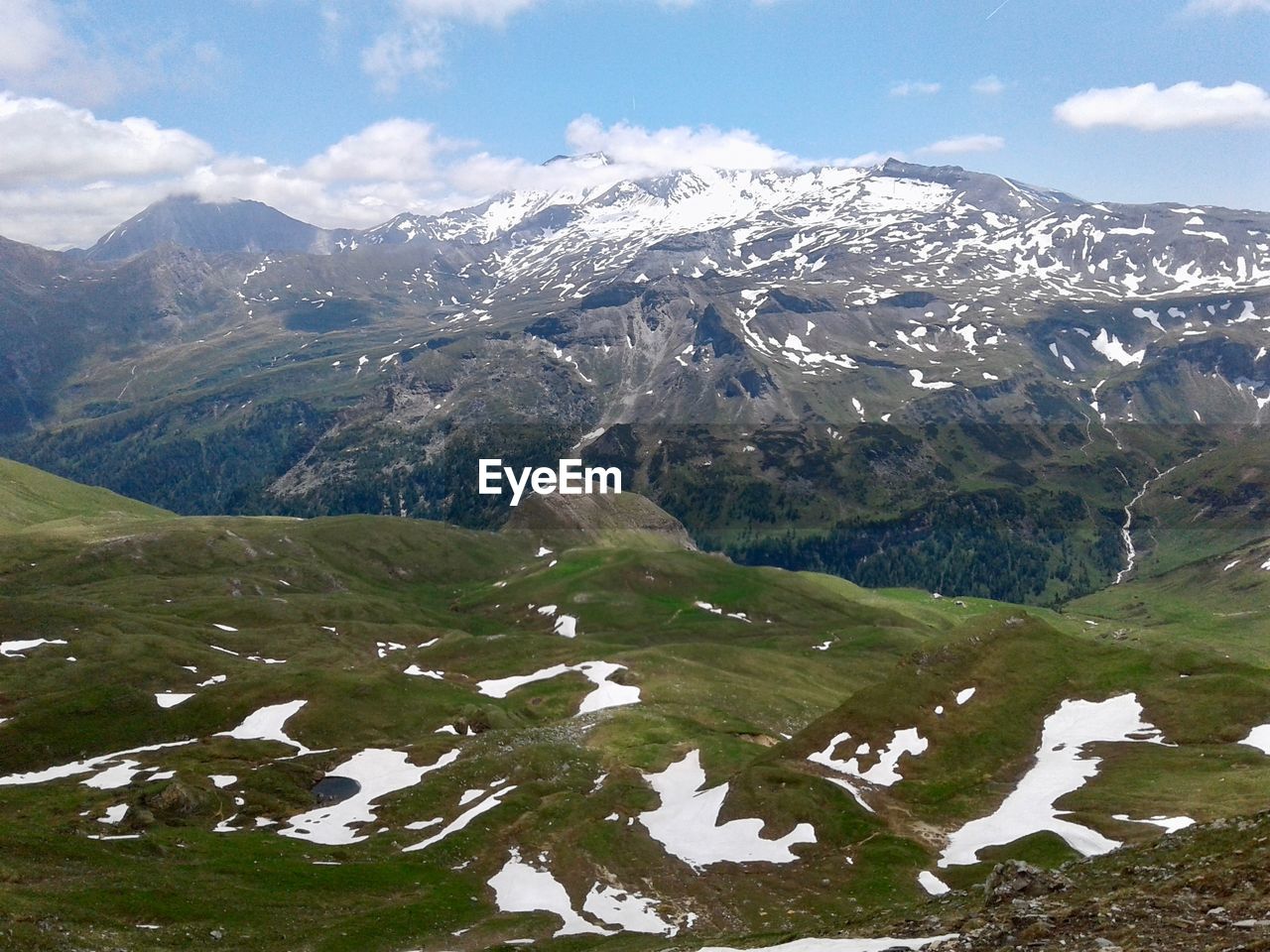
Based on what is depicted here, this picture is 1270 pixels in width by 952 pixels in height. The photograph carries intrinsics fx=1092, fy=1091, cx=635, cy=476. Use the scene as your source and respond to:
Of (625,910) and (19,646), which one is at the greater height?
(19,646)

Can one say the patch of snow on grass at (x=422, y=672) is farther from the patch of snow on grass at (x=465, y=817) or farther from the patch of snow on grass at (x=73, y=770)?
the patch of snow on grass at (x=465, y=817)

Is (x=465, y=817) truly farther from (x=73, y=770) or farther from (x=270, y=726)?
(x=73, y=770)

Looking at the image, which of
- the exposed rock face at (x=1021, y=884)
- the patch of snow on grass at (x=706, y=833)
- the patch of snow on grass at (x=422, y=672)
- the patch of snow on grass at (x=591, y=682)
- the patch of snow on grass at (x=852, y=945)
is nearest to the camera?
the patch of snow on grass at (x=852, y=945)

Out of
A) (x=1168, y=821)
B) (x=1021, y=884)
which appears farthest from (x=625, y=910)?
(x=1168, y=821)

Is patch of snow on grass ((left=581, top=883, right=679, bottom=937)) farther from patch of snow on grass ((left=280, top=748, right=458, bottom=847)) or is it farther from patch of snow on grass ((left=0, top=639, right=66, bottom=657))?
patch of snow on grass ((left=0, top=639, right=66, bottom=657))

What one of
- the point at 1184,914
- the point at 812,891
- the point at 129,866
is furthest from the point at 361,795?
the point at 1184,914

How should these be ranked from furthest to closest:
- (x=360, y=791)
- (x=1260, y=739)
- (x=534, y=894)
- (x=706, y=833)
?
(x=360, y=791) < (x=1260, y=739) < (x=706, y=833) < (x=534, y=894)

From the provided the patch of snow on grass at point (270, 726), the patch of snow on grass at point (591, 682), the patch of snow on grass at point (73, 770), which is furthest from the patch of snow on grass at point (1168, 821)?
the patch of snow on grass at point (73, 770)

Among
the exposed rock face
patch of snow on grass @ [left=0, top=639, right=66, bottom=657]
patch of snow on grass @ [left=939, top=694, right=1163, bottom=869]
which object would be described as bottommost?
patch of snow on grass @ [left=0, top=639, right=66, bottom=657]

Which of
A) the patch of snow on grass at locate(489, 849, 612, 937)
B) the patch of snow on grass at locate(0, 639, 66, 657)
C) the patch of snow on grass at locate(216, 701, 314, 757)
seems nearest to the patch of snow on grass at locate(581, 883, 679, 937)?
the patch of snow on grass at locate(489, 849, 612, 937)

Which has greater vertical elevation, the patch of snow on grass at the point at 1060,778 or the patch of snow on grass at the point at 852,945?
the patch of snow on grass at the point at 852,945

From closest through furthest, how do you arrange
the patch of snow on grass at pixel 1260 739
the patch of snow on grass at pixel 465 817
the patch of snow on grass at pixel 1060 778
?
the patch of snow on grass at pixel 1060 778 → the patch of snow on grass at pixel 465 817 → the patch of snow on grass at pixel 1260 739

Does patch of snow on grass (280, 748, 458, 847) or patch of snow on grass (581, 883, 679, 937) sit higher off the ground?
patch of snow on grass (581, 883, 679, 937)
